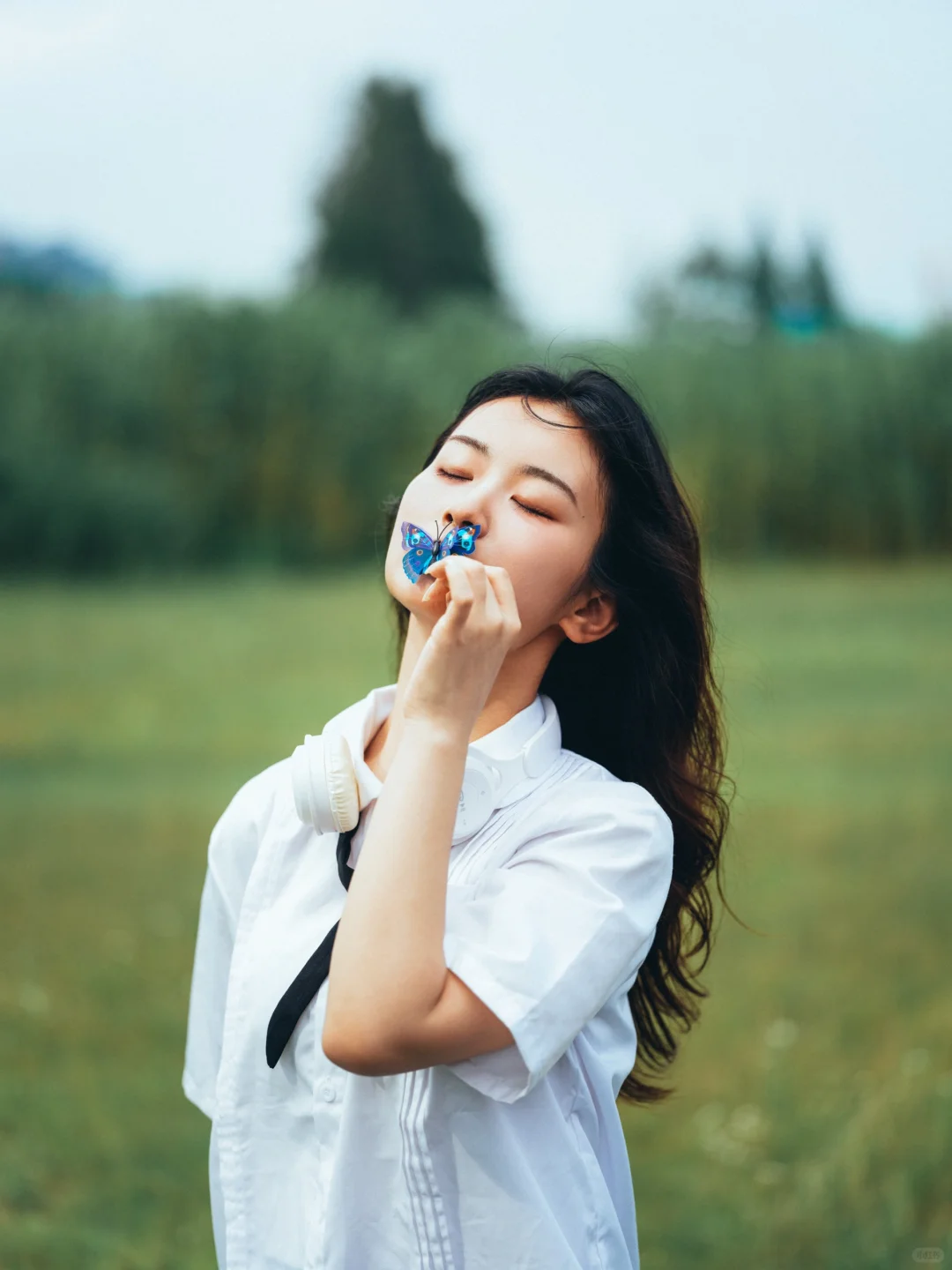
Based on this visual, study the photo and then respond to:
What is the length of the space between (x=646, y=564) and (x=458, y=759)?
0.33 metres

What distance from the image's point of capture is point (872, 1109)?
2820 mm

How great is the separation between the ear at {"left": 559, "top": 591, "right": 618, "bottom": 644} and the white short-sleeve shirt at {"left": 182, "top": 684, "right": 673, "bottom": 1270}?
106 millimetres

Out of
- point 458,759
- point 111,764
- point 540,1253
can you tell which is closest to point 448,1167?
point 540,1253

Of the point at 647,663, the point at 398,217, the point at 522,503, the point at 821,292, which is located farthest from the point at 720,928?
the point at 398,217

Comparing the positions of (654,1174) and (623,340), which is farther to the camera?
(623,340)

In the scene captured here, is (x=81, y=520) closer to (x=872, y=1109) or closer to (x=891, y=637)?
(x=891, y=637)

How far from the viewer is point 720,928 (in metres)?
2.81

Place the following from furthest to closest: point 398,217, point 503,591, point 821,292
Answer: point 398,217 < point 821,292 < point 503,591

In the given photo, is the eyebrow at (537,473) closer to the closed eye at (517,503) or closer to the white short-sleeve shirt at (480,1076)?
the closed eye at (517,503)

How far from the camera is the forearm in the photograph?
3.12 ft

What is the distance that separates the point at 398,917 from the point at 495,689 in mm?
309

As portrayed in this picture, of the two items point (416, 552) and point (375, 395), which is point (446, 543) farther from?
point (375, 395)

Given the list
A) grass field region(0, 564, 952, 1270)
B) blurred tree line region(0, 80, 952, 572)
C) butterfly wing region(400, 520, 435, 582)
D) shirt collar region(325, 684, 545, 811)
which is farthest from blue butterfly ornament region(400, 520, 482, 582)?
blurred tree line region(0, 80, 952, 572)

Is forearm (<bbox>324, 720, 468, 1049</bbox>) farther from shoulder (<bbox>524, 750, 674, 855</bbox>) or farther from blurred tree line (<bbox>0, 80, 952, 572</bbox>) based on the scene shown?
blurred tree line (<bbox>0, 80, 952, 572</bbox>)
